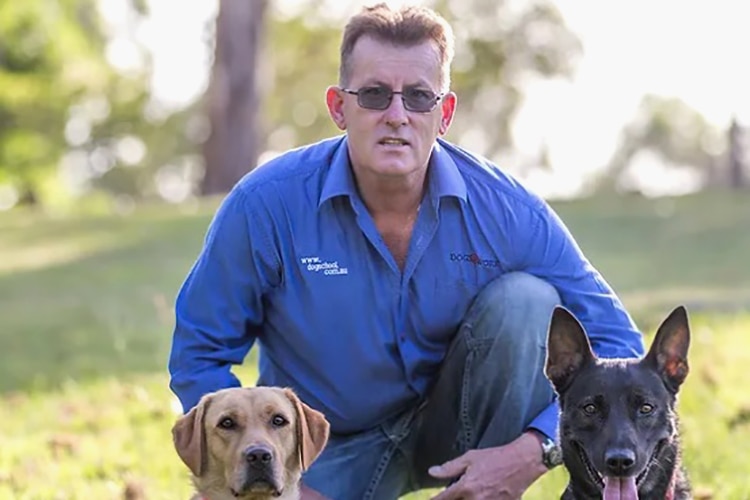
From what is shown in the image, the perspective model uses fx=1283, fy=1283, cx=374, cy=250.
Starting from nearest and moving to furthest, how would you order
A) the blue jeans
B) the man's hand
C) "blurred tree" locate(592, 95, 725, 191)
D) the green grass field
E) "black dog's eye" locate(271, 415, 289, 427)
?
1. "black dog's eye" locate(271, 415, 289, 427)
2. the man's hand
3. the blue jeans
4. the green grass field
5. "blurred tree" locate(592, 95, 725, 191)

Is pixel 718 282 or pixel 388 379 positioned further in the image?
pixel 718 282

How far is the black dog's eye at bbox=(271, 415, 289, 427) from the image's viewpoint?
4.57 meters

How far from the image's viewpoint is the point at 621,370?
4.59 metres

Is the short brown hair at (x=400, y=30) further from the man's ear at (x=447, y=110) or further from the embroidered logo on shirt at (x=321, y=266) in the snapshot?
the embroidered logo on shirt at (x=321, y=266)

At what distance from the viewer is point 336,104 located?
503 cm

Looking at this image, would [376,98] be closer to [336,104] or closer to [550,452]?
[336,104]

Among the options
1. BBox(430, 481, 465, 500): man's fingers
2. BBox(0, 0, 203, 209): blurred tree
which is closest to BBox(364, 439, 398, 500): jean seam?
BBox(430, 481, 465, 500): man's fingers

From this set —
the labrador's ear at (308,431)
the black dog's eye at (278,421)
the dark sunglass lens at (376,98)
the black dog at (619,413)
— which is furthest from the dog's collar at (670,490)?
the dark sunglass lens at (376,98)

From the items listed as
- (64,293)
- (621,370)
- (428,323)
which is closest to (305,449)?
(428,323)

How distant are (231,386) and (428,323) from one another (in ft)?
2.66

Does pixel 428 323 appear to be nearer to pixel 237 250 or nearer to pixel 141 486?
pixel 237 250

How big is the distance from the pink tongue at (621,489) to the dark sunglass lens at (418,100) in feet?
4.95

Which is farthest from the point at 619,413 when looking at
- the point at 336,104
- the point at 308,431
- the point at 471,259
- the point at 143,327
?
the point at 143,327

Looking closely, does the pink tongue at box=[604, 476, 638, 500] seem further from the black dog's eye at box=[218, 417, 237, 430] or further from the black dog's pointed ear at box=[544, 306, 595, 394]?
the black dog's eye at box=[218, 417, 237, 430]
